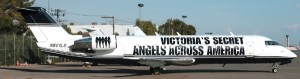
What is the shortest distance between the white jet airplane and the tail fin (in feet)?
0.47

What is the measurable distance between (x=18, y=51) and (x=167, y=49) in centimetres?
2095

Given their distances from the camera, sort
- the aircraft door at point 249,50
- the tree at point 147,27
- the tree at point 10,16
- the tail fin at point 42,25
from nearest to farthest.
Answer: the aircraft door at point 249,50 < the tail fin at point 42,25 < the tree at point 10,16 < the tree at point 147,27

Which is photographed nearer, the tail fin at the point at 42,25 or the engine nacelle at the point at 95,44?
the engine nacelle at the point at 95,44

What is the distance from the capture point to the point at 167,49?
99.6 feet

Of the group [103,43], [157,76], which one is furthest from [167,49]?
[103,43]


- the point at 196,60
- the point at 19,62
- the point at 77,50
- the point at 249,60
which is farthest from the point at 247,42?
the point at 19,62

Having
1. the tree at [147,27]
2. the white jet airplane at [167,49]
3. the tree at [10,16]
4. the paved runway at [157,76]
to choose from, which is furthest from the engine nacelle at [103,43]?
the tree at [147,27]

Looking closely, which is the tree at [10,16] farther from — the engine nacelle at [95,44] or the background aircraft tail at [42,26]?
the engine nacelle at [95,44]

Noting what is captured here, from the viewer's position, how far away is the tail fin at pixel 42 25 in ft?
103

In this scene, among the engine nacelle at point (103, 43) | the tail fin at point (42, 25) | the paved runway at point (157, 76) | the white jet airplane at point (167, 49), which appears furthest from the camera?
the tail fin at point (42, 25)

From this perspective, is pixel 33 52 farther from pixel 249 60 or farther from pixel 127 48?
pixel 249 60

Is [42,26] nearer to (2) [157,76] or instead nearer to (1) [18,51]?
(2) [157,76]

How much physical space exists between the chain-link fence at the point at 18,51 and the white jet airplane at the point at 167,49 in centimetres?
1335

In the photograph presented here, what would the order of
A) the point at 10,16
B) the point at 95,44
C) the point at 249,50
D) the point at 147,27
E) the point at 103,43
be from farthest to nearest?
1. the point at 147,27
2. the point at 10,16
3. the point at 249,50
4. the point at 103,43
5. the point at 95,44
